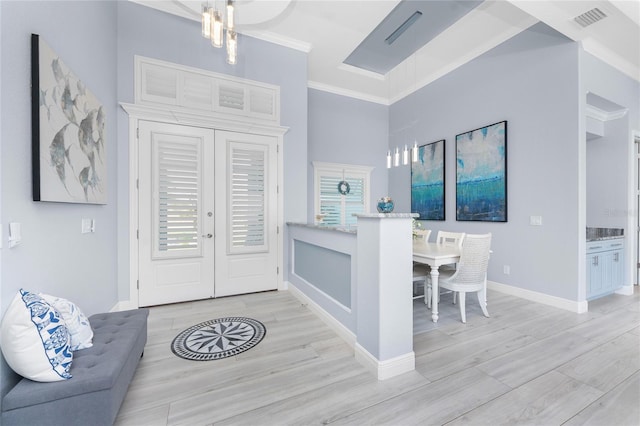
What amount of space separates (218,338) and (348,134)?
483cm

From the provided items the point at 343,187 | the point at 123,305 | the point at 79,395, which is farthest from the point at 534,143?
the point at 123,305

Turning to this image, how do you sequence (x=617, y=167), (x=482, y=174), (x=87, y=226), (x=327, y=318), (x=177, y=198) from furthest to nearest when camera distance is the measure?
(x=482, y=174) < (x=617, y=167) < (x=177, y=198) < (x=327, y=318) < (x=87, y=226)

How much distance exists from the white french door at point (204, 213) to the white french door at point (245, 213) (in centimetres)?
1

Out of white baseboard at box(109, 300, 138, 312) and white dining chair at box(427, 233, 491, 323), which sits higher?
white dining chair at box(427, 233, 491, 323)

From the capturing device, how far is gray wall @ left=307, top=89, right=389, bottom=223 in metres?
5.55

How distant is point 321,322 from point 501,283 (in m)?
3.02

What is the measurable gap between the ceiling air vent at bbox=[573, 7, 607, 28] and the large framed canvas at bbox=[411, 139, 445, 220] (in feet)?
7.27

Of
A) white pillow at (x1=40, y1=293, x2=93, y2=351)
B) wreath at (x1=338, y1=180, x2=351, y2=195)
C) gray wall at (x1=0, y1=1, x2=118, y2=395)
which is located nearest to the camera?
gray wall at (x1=0, y1=1, x2=118, y2=395)

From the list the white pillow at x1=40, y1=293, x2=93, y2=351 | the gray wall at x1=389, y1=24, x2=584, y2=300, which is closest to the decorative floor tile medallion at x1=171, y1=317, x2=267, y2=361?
the white pillow at x1=40, y1=293, x2=93, y2=351

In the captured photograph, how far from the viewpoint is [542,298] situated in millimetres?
3494

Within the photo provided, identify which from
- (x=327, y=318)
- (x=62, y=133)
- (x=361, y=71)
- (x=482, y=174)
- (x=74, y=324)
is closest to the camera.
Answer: (x=74, y=324)

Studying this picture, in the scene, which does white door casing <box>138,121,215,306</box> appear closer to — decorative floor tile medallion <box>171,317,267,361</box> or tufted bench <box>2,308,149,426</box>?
decorative floor tile medallion <box>171,317,267,361</box>

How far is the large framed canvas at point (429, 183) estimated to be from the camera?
16.1 feet

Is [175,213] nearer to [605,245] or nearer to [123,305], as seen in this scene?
[123,305]
